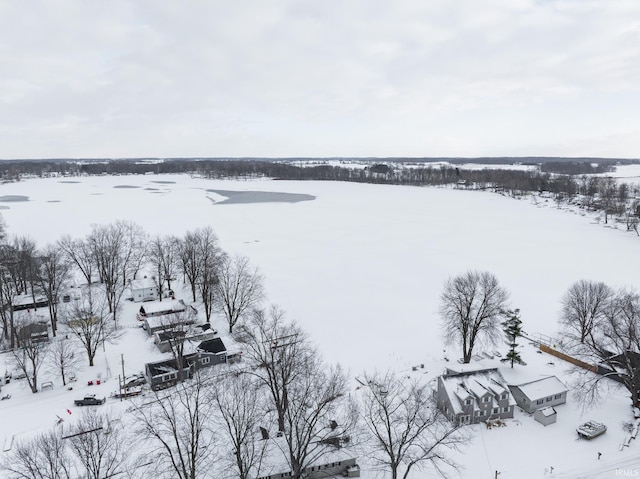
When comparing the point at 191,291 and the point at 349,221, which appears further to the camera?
the point at 349,221

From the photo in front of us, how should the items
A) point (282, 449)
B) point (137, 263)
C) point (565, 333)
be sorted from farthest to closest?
point (137, 263)
point (565, 333)
point (282, 449)

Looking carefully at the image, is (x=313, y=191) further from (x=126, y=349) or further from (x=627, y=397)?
(x=627, y=397)

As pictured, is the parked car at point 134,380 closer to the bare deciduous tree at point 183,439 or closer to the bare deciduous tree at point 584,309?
the bare deciduous tree at point 183,439

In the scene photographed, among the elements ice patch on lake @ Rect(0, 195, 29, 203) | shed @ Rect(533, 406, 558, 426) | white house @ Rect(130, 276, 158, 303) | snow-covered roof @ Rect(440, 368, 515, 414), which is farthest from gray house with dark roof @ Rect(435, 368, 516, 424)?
ice patch on lake @ Rect(0, 195, 29, 203)

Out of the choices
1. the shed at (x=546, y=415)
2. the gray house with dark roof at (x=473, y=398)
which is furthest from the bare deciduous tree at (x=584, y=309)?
the gray house with dark roof at (x=473, y=398)

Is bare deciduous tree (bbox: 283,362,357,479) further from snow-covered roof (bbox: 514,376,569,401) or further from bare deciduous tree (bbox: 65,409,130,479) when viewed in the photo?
snow-covered roof (bbox: 514,376,569,401)

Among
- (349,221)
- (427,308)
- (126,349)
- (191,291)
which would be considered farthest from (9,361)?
(349,221)

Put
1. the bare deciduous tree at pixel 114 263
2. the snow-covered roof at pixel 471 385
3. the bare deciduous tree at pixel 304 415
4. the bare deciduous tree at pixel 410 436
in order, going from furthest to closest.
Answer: the bare deciduous tree at pixel 114 263
the snow-covered roof at pixel 471 385
the bare deciduous tree at pixel 410 436
the bare deciduous tree at pixel 304 415
